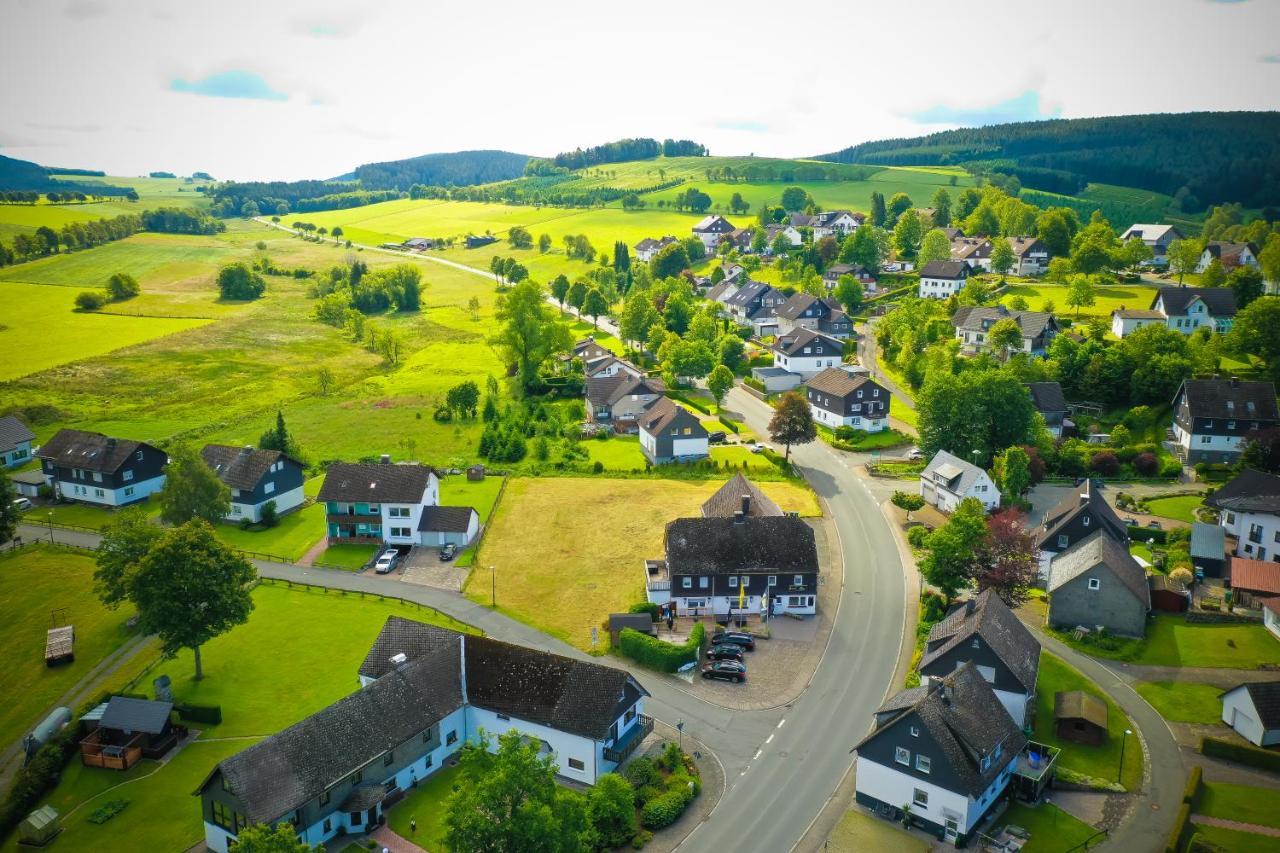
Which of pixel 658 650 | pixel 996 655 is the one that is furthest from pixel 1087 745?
pixel 658 650

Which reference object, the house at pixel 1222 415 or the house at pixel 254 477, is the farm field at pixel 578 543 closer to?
the house at pixel 254 477

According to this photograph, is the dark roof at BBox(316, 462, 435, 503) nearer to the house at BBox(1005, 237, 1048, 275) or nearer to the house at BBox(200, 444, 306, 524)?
the house at BBox(200, 444, 306, 524)

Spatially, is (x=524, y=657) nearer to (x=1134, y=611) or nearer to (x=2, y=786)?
(x=2, y=786)

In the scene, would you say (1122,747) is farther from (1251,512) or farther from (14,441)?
(14,441)

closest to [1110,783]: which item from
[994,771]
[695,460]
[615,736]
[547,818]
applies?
[994,771]

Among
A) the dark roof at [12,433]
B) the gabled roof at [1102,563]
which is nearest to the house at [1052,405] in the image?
the gabled roof at [1102,563]

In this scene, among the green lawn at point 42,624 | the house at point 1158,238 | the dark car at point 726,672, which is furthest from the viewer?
the house at point 1158,238
